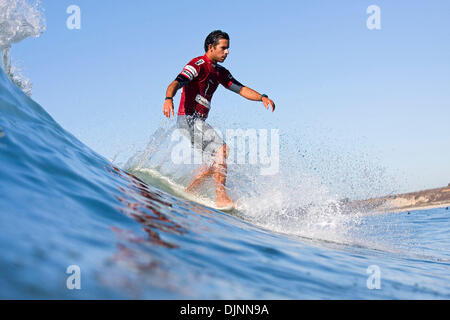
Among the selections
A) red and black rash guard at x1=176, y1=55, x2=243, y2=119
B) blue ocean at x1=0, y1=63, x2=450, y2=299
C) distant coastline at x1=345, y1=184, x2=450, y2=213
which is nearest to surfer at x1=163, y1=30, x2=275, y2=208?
red and black rash guard at x1=176, y1=55, x2=243, y2=119

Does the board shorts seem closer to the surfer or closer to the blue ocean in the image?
the surfer

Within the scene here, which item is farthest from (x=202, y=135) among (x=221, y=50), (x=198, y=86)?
(x=221, y=50)

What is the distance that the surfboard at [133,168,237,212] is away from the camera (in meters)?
5.31

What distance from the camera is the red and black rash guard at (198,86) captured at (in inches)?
213

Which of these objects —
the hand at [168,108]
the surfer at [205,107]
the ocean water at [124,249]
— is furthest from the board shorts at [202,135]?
the ocean water at [124,249]

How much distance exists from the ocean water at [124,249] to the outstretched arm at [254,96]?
195 cm

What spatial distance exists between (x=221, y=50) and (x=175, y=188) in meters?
2.13

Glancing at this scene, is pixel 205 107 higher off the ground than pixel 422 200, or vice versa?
pixel 422 200

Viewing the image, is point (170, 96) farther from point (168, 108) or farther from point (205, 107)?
point (205, 107)

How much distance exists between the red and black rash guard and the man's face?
0.40 feet

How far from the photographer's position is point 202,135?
5.52m
